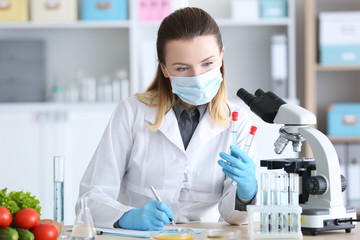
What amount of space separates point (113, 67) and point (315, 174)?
2375mm

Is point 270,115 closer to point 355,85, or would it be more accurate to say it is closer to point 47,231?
point 47,231

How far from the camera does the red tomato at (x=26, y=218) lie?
52.6 inches

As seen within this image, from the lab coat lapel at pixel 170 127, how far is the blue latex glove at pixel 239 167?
32 centimetres

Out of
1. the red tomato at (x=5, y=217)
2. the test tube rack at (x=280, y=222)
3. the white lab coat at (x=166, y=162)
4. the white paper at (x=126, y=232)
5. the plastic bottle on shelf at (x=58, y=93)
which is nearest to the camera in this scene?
the red tomato at (x=5, y=217)

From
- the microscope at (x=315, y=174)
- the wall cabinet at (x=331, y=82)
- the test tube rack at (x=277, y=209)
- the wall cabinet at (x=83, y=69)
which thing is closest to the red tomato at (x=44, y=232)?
the test tube rack at (x=277, y=209)

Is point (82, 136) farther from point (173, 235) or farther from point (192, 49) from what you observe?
point (173, 235)

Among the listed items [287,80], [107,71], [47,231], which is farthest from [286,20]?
[47,231]

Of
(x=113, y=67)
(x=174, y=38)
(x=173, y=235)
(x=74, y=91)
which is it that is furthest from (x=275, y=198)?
(x=113, y=67)

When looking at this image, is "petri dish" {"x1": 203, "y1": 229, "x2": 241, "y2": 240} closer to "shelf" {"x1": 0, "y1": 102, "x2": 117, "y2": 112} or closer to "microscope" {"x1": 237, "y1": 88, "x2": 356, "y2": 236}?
"microscope" {"x1": 237, "y1": 88, "x2": 356, "y2": 236}

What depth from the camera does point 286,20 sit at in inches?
137

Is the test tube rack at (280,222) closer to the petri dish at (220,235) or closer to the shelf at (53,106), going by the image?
the petri dish at (220,235)

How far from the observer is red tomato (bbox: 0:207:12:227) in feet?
4.23

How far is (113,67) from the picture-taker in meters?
3.73

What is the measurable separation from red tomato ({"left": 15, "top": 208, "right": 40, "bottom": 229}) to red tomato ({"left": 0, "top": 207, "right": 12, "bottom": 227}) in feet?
0.11
